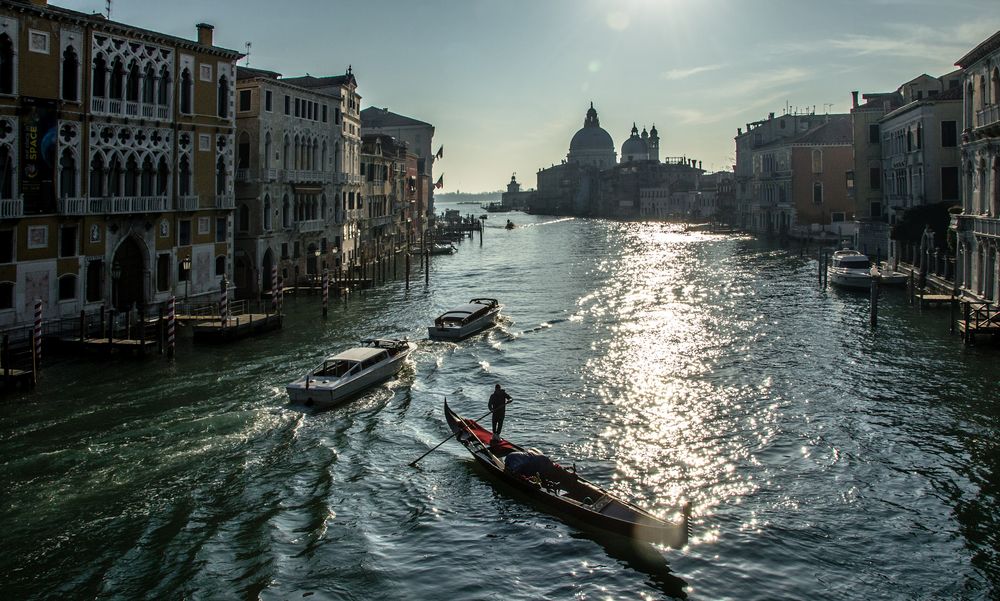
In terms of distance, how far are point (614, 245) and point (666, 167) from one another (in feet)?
270

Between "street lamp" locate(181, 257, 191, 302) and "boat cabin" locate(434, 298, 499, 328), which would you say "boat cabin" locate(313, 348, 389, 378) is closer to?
"boat cabin" locate(434, 298, 499, 328)

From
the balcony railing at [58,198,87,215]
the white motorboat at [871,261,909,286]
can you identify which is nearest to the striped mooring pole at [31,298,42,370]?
the balcony railing at [58,198,87,215]

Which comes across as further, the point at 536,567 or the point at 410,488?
the point at 410,488

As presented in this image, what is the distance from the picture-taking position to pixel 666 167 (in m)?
166

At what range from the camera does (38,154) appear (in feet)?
90.7

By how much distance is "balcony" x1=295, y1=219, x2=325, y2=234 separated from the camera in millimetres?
45688

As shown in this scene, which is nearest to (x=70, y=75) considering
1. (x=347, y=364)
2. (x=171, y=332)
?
(x=171, y=332)

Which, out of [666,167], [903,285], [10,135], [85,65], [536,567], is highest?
[666,167]

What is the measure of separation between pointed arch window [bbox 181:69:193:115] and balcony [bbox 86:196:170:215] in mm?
3932

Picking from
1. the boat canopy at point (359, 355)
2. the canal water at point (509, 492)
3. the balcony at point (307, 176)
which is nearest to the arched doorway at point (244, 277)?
the balcony at point (307, 176)

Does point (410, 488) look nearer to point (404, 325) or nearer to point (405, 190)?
point (404, 325)

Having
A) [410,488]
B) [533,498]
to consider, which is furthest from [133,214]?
[533,498]

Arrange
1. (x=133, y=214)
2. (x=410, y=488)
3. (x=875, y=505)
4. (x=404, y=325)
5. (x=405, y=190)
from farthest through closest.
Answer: (x=405, y=190) → (x=404, y=325) → (x=133, y=214) → (x=410, y=488) → (x=875, y=505)

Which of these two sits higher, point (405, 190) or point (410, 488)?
point (405, 190)
